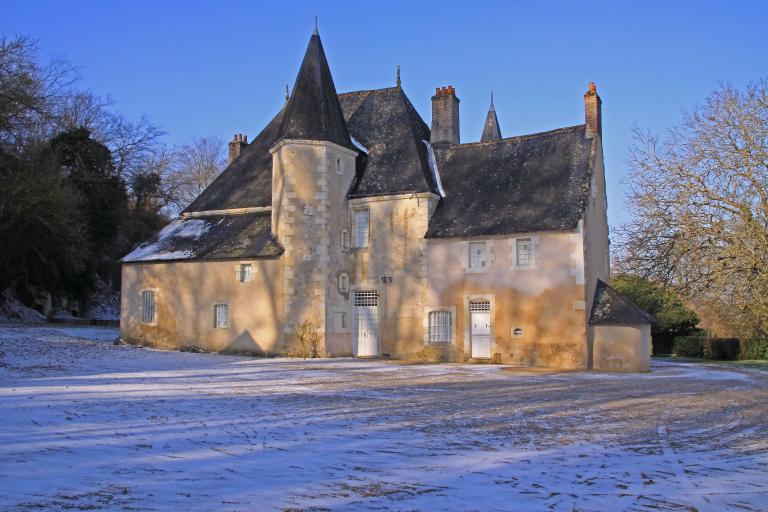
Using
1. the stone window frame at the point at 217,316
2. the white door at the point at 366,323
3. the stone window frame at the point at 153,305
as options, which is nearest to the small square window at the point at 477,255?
the white door at the point at 366,323

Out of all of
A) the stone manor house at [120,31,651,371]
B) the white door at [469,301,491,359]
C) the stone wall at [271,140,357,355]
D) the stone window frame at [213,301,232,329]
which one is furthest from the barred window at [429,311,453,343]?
the stone window frame at [213,301,232,329]

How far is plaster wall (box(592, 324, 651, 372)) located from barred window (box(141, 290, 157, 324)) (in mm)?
15006

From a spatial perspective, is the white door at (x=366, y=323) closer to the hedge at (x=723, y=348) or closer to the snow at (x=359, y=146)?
the snow at (x=359, y=146)

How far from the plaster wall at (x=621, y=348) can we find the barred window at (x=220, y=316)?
11.9 meters

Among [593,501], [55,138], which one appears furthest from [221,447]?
[55,138]

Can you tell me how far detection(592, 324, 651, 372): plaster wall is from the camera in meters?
20.4

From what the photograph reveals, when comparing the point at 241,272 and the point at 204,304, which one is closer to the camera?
the point at 241,272

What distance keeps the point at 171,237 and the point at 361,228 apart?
24.1 ft

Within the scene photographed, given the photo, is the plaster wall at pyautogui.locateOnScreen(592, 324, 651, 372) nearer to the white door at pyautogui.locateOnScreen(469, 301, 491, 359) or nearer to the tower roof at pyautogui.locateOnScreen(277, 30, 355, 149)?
the white door at pyautogui.locateOnScreen(469, 301, 491, 359)

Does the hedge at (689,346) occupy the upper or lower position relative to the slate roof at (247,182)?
lower

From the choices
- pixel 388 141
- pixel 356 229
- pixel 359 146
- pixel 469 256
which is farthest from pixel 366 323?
pixel 388 141

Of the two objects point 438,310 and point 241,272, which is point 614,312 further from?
point 241,272

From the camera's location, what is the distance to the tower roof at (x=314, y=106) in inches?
914

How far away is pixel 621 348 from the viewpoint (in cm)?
2052
